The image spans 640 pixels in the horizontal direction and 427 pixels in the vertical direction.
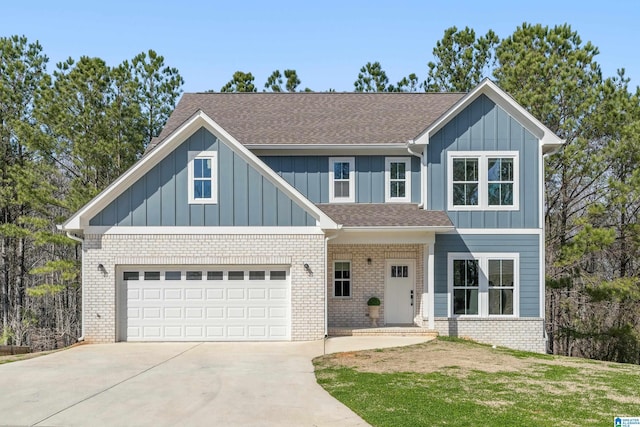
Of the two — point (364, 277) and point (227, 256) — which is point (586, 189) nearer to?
point (364, 277)

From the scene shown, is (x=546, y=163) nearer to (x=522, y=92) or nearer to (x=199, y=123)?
(x=522, y=92)

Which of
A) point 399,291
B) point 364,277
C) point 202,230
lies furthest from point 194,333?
point 399,291

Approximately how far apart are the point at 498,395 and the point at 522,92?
18903 mm

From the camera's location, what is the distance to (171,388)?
10672 mm

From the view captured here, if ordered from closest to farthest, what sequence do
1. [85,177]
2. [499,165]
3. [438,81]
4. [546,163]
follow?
1. [499,165]
2. [546,163]
3. [85,177]
4. [438,81]

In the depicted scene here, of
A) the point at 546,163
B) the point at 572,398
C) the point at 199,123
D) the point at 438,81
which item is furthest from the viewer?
the point at 438,81

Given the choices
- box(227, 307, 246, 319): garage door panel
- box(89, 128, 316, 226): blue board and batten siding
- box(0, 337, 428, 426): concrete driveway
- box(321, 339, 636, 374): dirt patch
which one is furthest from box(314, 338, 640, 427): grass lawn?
box(89, 128, 316, 226): blue board and batten siding

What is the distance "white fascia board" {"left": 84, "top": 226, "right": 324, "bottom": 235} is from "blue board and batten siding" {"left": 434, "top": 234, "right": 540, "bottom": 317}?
4.05 metres

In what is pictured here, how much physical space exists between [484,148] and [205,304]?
9.75m

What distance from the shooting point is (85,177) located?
95.7 ft

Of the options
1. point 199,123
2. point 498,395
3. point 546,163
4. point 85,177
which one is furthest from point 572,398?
point 85,177

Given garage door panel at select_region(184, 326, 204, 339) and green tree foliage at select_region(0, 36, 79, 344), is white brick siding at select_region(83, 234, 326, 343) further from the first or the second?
green tree foliage at select_region(0, 36, 79, 344)

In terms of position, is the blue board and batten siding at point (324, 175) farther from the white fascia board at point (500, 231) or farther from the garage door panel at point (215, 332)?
the garage door panel at point (215, 332)

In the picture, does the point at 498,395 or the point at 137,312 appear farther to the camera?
the point at 137,312
